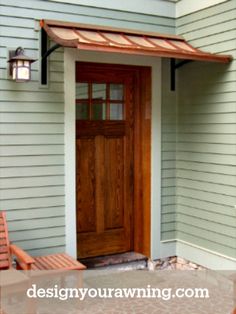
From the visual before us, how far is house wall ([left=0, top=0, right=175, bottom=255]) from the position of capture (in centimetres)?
441

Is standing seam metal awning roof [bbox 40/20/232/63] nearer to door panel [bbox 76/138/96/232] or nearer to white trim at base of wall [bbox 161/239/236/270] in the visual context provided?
door panel [bbox 76/138/96/232]

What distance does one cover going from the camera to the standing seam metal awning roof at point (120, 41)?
4082mm

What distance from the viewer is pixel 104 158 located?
5.27 m

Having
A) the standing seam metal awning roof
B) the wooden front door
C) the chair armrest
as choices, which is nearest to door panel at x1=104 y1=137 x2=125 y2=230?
the wooden front door

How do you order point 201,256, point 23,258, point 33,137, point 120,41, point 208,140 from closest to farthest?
point 23,258 < point 120,41 < point 33,137 < point 208,140 < point 201,256

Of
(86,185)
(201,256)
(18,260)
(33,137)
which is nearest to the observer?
(18,260)

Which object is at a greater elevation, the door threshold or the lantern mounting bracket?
the lantern mounting bracket

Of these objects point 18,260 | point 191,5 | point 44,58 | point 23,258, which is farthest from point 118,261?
point 191,5

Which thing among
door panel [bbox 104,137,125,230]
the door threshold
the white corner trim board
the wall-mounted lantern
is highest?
the white corner trim board

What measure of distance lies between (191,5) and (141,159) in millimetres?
1832

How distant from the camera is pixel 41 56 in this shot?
4523 millimetres

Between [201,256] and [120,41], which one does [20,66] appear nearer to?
[120,41]

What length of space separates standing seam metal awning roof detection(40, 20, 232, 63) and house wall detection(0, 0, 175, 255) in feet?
0.76

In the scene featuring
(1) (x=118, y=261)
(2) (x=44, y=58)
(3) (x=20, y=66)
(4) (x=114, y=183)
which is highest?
(2) (x=44, y=58)
